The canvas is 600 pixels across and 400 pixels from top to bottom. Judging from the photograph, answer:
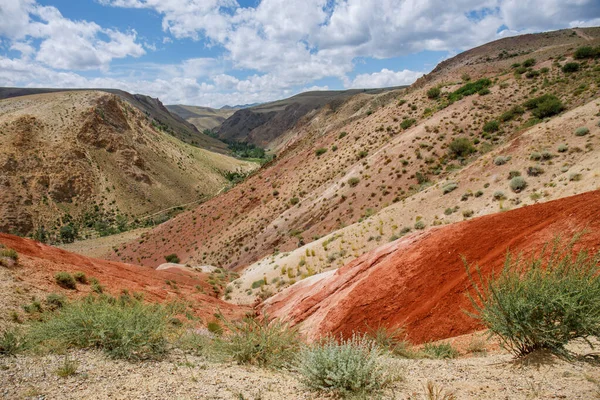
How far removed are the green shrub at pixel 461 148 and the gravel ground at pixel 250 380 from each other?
2507cm

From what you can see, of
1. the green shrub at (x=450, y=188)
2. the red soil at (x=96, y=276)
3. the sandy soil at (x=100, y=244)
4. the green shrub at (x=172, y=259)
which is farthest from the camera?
the sandy soil at (x=100, y=244)

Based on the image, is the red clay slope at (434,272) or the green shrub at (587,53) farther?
the green shrub at (587,53)

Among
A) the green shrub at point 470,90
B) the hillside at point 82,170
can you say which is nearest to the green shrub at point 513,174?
the green shrub at point 470,90

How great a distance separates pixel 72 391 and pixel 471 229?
11.0m

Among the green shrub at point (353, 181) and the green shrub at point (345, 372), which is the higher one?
the green shrub at point (353, 181)

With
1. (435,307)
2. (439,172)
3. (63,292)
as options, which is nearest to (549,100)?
(439,172)

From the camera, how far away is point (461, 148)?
28969 mm

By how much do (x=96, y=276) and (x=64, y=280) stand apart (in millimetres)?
2310

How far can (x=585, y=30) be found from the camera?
69625 mm

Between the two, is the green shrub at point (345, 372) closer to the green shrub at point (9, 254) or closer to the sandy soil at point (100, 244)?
the green shrub at point (9, 254)

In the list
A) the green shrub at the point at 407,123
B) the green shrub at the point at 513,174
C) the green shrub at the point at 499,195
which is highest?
the green shrub at the point at 407,123

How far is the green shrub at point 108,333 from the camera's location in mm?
6852

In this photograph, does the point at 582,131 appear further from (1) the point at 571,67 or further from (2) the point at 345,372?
(1) the point at 571,67

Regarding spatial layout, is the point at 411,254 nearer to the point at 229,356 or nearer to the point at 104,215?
the point at 229,356
